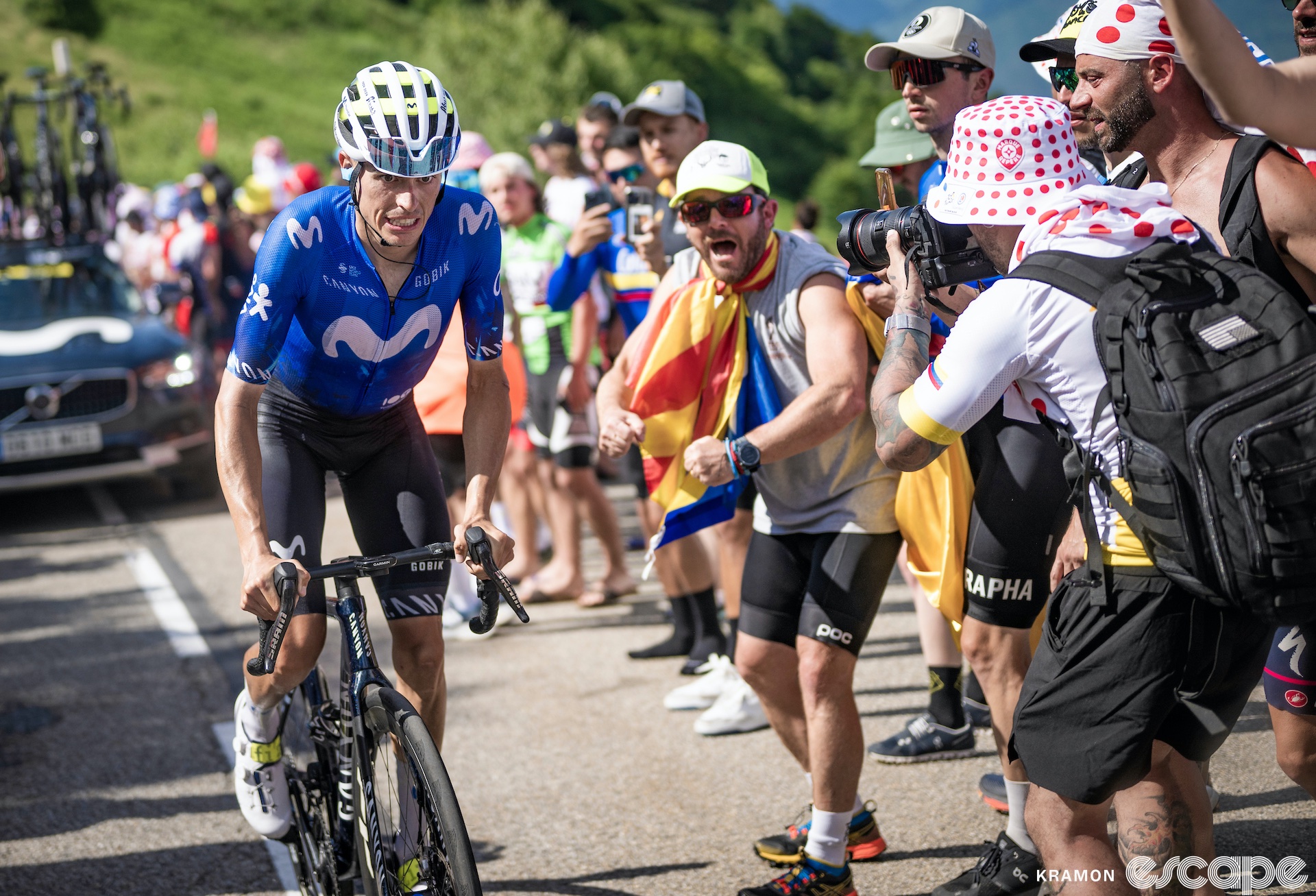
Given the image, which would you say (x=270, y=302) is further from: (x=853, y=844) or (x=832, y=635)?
(x=853, y=844)

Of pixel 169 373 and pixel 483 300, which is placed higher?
pixel 483 300

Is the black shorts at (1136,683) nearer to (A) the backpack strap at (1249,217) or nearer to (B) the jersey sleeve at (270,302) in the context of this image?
(A) the backpack strap at (1249,217)

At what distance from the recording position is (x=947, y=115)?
4500mm

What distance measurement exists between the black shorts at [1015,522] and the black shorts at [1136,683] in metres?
1.16

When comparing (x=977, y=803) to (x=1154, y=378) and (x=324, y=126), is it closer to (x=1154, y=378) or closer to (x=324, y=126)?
(x=1154, y=378)

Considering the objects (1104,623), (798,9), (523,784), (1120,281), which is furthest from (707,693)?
(798,9)

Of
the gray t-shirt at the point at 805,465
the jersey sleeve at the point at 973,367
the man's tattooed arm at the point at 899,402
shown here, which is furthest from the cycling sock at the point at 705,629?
the jersey sleeve at the point at 973,367

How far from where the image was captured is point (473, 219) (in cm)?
361

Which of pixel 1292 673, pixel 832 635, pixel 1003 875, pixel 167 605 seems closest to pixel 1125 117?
pixel 1292 673

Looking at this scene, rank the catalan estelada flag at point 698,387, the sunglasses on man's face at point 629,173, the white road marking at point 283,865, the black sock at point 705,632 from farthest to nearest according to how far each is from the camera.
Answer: the sunglasses on man's face at point 629,173, the black sock at point 705,632, the catalan estelada flag at point 698,387, the white road marking at point 283,865

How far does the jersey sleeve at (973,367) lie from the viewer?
243 centimetres

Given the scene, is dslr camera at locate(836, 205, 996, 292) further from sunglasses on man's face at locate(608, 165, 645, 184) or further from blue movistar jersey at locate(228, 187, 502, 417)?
sunglasses on man's face at locate(608, 165, 645, 184)

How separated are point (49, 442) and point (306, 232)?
24.0 ft

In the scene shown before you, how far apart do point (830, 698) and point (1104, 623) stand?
141cm
